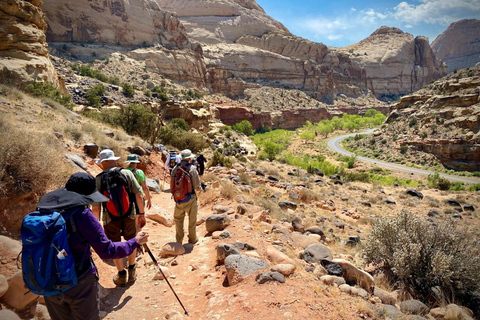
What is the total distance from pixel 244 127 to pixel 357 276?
52.8 m

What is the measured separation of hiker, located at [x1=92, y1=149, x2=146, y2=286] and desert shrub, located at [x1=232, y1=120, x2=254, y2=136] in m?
50.5

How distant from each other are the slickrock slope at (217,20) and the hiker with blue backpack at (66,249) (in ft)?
333

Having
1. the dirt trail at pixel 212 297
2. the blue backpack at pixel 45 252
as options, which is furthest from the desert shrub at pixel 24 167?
the blue backpack at pixel 45 252

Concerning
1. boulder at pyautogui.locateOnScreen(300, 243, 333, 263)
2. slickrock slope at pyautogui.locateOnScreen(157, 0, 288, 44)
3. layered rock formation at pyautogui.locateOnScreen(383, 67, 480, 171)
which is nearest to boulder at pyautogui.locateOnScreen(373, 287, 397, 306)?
boulder at pyautogui.locateOnScreen(300, 243, 333, 263)

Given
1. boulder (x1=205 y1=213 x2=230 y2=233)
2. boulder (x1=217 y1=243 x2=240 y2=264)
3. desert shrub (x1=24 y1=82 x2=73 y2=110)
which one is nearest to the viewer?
boulder (x1=217 y1=243 x2=240 y2=264)

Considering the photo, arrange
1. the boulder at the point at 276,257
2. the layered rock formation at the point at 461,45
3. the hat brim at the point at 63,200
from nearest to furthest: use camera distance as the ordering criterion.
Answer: the hat brim at the point at 63,200 → the boulder at the point at 276,257 → the layered rock formation at the point at 461,45

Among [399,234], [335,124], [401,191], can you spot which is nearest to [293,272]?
[399,234]

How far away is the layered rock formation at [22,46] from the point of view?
13.4 m

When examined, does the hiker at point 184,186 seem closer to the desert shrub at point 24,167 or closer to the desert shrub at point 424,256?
the desert shrub at point 24,167

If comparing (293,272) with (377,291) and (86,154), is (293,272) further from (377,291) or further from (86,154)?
(86,154)

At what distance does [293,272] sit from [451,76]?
5156cm

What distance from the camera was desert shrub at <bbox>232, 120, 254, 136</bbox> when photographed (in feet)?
178

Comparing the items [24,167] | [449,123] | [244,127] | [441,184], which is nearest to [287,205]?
[24,167]

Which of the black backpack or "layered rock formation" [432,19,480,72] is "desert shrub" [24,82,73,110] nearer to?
the black backpack
